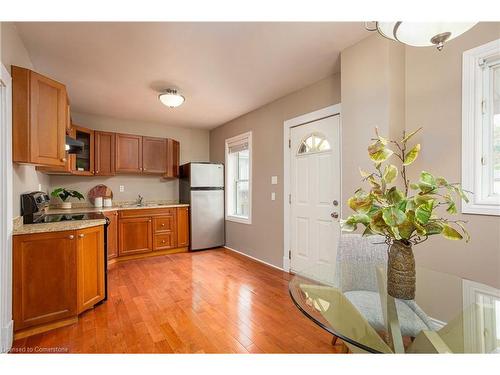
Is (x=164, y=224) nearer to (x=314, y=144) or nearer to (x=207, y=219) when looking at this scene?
(x=207, y=219)

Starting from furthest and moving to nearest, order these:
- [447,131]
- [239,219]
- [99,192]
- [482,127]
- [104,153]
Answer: [239,219] → [99,192] → [104,153] → [447,131] → [482,127]

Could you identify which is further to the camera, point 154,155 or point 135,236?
point 154,155

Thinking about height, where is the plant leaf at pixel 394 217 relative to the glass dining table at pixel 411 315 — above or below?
above

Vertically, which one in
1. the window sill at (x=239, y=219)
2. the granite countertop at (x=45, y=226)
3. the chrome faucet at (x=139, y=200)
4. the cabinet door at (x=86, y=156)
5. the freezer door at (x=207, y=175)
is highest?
the cabinet door at (x=86, y=156)

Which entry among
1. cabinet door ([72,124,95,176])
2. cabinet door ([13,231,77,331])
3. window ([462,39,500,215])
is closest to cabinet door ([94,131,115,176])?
cabinet door ([72,124,95,176])

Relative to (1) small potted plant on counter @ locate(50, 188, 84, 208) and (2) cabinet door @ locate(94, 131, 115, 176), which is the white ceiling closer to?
(2) cabinet door @ locate(94, 131, 115, 176)

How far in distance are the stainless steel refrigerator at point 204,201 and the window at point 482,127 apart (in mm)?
3597

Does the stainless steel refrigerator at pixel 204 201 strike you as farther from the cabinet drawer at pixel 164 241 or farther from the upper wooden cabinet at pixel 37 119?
the upper wooden cabinet at pixel 37 119

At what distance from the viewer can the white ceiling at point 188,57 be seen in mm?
1882

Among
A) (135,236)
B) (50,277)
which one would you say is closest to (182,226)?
(135,236)

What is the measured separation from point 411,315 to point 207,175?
380 cm

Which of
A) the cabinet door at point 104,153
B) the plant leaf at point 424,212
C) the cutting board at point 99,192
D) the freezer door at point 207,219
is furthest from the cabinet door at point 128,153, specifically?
the plant leaf at point 424,212

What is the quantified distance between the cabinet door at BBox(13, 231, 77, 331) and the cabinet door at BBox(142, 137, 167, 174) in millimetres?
2471

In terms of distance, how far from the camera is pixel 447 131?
176 centimetres
